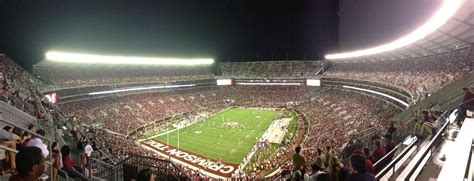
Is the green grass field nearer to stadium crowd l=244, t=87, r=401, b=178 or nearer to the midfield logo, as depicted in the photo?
the midfield logo

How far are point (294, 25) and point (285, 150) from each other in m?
57.6

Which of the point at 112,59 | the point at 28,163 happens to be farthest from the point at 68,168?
the point at 112,59

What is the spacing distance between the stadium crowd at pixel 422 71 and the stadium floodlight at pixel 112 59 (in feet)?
126

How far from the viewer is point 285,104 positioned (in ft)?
178

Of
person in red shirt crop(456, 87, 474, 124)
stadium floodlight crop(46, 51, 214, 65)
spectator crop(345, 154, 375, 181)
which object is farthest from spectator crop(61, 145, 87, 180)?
stadium floodlight crop(46, 51, 214, 65)

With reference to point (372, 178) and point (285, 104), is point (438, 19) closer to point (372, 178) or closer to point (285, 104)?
point (372, 178)

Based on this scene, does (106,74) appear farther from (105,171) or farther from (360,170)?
(360,170)

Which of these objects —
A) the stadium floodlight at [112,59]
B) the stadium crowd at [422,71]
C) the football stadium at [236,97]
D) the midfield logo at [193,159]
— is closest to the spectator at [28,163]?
the football stadium at [236,97]

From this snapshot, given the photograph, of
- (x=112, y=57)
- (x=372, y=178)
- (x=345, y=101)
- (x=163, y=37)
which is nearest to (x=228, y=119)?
(x=345, y=101)

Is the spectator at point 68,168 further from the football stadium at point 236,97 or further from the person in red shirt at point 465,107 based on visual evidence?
the person in red shirt at point 465,107

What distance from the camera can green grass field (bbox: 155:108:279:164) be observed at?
91.4 ft

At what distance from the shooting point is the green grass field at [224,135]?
27844mm

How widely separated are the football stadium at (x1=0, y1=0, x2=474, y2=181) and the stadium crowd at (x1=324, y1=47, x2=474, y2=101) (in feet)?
0.68

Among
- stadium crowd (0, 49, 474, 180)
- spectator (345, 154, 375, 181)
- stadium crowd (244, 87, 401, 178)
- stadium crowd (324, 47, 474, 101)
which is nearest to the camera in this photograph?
spectator (345, 154, 375, 181)
